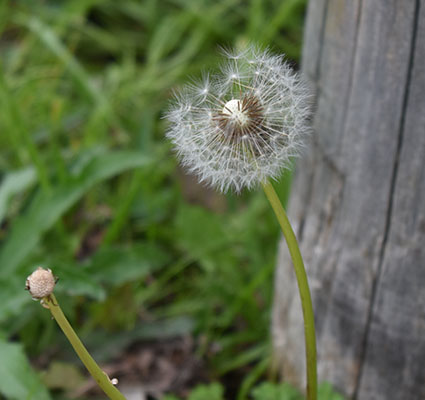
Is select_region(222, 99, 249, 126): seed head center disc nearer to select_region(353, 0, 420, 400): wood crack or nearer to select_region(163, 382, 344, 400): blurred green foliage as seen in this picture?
select_region(353, 0, 420, 400): wood crack

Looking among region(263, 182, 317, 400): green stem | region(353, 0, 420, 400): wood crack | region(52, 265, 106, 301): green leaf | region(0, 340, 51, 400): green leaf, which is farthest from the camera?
region(52, 265, 106, 301): green leaf

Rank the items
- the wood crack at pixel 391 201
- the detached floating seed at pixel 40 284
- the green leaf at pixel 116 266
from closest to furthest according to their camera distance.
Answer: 1. the detached floating seed at pixel 40 284
2. the wood crack at pixel 391 201
3. the green leaf at pixel 116 266

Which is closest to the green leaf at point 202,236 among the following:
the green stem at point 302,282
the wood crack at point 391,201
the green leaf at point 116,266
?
the green leaf at point 116,266

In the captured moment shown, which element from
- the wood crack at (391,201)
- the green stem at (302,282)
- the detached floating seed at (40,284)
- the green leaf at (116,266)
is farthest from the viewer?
the green leaf at (116,266)

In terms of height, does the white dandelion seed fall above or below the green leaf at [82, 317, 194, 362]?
above

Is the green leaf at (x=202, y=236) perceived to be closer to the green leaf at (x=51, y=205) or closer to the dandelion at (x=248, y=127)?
the green leaf at (x=51, y=205)

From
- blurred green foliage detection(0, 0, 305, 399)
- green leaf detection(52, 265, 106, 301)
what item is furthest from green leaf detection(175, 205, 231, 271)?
green leaf detection(52, 265, 106, 301)

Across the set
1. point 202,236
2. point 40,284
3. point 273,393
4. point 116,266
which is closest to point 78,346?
point 40,284

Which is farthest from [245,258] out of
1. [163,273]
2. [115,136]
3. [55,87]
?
[55,87]
